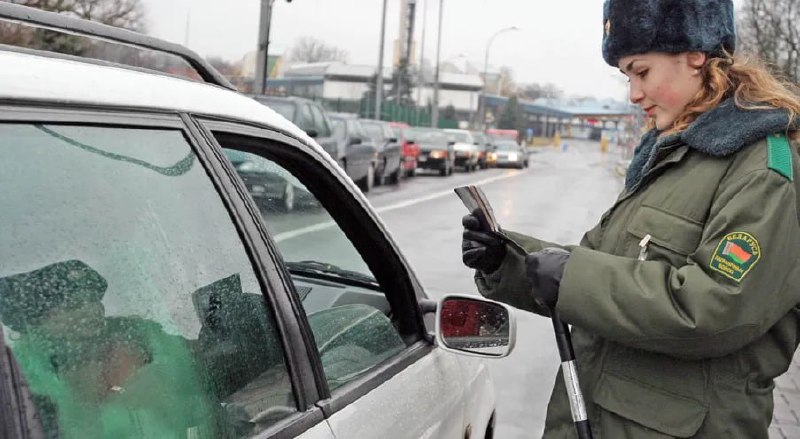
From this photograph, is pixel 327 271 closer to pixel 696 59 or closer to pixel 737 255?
pixel 696 59

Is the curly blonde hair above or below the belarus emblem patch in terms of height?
above

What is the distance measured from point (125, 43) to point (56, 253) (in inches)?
21.7

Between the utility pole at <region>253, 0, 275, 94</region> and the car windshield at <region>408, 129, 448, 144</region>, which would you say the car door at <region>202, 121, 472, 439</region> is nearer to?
the utility pole at <region>253, 0, 275, 94</region>

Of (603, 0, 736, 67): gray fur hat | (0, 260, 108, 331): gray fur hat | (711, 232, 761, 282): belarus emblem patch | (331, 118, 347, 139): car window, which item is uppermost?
(331, 118, 347, 139): car window

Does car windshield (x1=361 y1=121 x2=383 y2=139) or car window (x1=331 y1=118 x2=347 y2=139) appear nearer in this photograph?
car window (x1=331 y1=118 x2=347 y2=139)

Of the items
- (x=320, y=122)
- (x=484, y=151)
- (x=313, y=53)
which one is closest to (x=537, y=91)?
(x=313, y=53)

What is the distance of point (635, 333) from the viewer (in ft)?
5.84

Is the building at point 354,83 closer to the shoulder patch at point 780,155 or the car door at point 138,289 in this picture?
the shoulder patch at point 780,155

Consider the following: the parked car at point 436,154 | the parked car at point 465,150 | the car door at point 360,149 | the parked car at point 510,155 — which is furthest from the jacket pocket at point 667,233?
the parked car at point 510,155

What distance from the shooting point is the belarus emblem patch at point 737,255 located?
5.56 ft

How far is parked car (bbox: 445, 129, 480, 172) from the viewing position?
117ft

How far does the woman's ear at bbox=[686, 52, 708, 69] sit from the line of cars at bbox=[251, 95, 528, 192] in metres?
10.4

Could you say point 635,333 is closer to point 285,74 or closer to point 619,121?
point 285,74

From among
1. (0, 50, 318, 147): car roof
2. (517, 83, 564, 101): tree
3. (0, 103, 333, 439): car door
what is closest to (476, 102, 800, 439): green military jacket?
(0, 103, 333, 439): car door
